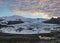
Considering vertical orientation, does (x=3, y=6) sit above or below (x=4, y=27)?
above

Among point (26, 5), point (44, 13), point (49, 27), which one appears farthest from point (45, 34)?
point (26, 5)

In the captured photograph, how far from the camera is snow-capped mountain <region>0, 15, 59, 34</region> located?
12.2 feet

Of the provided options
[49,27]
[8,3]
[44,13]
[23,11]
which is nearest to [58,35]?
[49,27]

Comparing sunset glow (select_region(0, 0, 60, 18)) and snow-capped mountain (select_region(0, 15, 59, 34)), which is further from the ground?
sunset glow (select_region(0, 0, 60, 18))

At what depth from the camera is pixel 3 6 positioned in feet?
12.4

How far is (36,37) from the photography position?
3.72m

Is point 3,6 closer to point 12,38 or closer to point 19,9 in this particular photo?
point 19,9

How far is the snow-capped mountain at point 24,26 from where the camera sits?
3.72 meters

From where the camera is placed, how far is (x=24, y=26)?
3.72 meters

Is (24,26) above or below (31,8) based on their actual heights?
below

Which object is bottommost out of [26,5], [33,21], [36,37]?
[36,37]

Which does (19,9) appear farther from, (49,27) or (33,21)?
(49,27)

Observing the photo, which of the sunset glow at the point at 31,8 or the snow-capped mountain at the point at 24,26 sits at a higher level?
the sunset glow at the point at 31,8

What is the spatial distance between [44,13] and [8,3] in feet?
2.14
